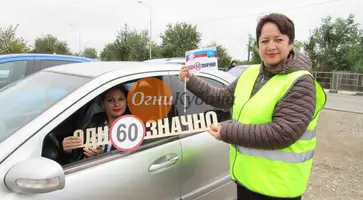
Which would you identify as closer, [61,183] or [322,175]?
[61,183]

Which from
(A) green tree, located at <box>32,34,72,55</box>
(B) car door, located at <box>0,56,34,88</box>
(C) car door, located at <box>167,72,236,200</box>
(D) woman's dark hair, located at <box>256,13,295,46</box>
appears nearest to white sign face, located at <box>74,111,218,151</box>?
(C) car door, located at <box>167,72,236,200</box>

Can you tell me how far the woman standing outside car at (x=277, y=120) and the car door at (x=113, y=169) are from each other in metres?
0.46

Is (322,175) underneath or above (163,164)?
underneath

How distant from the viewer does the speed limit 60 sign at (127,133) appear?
5.90 feet

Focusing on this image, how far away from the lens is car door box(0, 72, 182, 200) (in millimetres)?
1527

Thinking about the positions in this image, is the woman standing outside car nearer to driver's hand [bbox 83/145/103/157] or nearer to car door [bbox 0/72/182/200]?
car door [bbox 0/72/182/200]

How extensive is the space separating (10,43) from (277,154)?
59.5 feet

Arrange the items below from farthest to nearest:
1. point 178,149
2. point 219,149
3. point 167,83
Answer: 1. point 219,149
2. point 167,83
3. point 178,149

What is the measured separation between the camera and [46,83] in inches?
82.7

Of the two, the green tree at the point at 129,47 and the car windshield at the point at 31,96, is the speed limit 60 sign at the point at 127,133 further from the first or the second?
the green tree at the point at 129,47

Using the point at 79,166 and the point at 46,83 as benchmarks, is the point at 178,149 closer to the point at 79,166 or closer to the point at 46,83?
the point at 79,166

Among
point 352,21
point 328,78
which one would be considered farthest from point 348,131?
point 352,21

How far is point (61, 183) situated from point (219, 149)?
4.21ft

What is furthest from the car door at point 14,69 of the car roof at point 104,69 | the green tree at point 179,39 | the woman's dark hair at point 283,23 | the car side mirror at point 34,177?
the green tree at point 179,39
